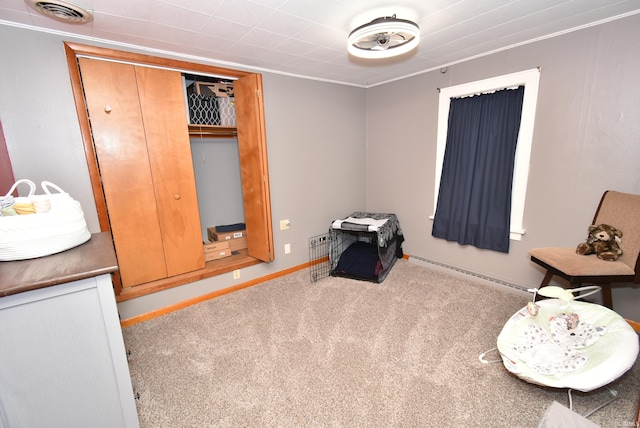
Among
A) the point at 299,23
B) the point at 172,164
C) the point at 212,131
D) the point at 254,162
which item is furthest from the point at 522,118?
the point at 172,164

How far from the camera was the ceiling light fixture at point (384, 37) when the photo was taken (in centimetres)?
168

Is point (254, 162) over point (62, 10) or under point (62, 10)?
under

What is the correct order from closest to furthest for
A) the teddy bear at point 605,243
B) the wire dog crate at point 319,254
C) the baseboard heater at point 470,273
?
the teddy bear at point 605,243 → the baseboard heater at point 470,273 → the wire dog crate at point 319,254

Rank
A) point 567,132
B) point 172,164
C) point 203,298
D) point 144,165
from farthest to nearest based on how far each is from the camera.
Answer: point 203,298 < point 172,164 < point 144,165 < point 567,132

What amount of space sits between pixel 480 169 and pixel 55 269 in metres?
3.16

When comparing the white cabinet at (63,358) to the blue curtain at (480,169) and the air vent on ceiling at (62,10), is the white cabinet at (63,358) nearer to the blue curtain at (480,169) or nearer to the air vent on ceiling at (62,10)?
the air vent on ceiling at (62,10)

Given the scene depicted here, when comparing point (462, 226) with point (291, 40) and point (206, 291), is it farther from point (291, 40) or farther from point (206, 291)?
point (206, 291)

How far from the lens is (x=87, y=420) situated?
1.14 metres

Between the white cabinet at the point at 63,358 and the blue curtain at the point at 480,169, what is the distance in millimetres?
2982

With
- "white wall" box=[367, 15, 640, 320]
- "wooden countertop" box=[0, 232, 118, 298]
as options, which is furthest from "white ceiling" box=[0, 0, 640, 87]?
"wooden countertop" box=[0, 232, 118, 298]

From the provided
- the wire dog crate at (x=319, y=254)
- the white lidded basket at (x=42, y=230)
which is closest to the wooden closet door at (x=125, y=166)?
the white lidded basket at (x=42, y=230)

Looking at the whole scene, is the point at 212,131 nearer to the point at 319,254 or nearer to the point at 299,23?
the point at 299,23

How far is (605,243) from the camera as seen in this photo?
1955mm

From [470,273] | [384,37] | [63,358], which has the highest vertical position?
[384,37]
